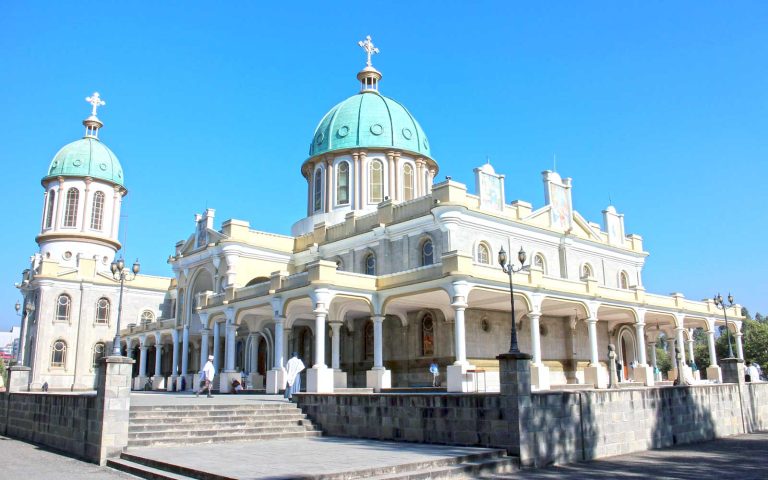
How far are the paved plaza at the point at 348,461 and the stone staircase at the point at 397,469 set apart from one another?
1.00 ft

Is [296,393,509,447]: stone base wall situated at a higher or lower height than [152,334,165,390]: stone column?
lower

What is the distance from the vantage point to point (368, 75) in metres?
40.4

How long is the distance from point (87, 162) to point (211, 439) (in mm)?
43172

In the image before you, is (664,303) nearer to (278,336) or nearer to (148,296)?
(278,336)

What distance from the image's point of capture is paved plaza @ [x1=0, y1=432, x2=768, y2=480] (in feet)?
35.8

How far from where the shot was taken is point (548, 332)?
31.8 m

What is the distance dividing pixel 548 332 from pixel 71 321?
34.7 m

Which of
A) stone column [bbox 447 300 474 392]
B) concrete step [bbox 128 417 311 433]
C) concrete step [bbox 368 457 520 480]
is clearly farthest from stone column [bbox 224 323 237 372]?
concrete step [bbox 368 457 520 480]

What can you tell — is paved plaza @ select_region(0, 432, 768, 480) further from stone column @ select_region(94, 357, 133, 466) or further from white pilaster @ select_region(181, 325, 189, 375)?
white pilaster @ select_region(181, 325, 189, 375)

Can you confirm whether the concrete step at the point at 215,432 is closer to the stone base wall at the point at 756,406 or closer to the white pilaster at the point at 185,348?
the stone base wall at the point at 756,406

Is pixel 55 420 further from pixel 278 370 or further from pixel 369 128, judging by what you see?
pixel 369 128

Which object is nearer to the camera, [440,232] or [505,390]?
[505,390]

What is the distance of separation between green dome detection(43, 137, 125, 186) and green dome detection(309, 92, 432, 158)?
2238 centimetres

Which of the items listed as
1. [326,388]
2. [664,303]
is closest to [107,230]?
[326,388]
